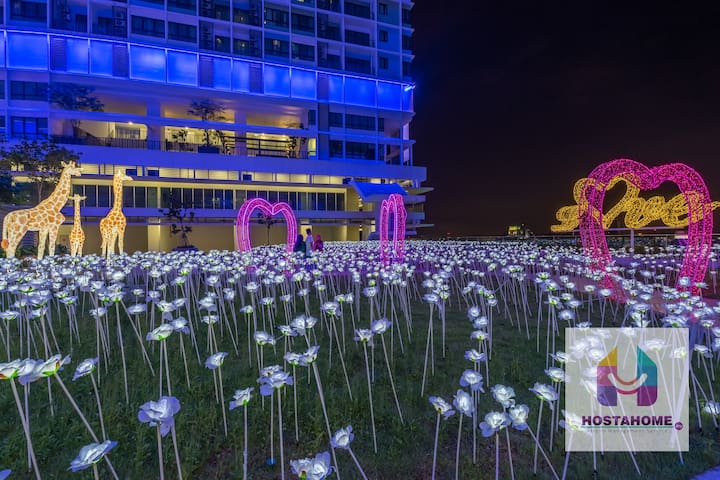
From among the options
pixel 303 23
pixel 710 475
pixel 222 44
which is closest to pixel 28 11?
pixel 222 44

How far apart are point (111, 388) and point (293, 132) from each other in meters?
38.9

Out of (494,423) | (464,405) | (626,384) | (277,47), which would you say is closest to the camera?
(494,423)

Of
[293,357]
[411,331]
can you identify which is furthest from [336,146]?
[293,357]

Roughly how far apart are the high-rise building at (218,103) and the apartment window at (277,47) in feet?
0.36

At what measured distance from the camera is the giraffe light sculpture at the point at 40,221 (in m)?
11.4

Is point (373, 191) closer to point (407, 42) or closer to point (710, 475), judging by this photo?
point (407, 42)

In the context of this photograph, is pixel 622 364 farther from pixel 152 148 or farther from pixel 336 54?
pixel 336 54

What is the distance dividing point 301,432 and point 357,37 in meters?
49.1

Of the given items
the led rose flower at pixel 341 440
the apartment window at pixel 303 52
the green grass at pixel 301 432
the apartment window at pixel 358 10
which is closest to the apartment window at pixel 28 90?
the apartment window at pixel 303 52

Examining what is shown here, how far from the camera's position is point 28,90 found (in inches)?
1278

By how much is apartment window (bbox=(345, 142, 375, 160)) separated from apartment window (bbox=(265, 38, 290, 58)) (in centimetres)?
1201

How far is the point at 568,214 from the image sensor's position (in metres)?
33.6

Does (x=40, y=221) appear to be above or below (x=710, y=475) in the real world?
above

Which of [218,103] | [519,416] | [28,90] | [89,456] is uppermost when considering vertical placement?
[218,103]
